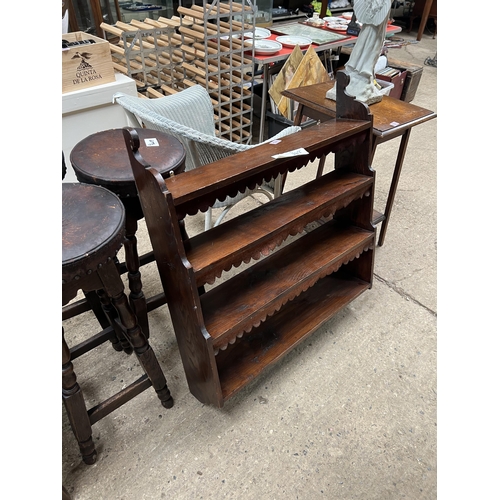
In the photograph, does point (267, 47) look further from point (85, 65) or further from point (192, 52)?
point (85, 65)

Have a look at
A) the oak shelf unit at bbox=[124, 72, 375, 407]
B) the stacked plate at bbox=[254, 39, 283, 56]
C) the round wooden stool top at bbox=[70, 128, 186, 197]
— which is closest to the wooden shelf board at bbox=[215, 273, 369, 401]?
the oak shelf unit at bbox=[124, 72, 375, 407]

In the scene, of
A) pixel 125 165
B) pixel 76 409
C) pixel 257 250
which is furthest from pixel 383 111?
pixel 76 409

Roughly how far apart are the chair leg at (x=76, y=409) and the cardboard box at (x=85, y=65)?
1.52 meters

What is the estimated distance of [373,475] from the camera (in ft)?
4.00

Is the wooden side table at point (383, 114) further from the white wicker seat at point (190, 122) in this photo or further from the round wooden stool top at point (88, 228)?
the round wooden stool top at point (88, 228)

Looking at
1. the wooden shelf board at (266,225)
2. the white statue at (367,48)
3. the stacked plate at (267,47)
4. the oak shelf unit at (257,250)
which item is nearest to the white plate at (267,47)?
the stacked plate at (267,47)

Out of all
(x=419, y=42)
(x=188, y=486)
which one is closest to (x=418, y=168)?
(x=188, y=486)

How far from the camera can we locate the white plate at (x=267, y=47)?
2.56m

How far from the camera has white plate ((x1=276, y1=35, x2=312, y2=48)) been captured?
273 centimetres

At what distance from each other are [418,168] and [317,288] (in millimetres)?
1713

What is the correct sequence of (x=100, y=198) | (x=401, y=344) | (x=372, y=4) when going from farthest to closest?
(x=401, y=344) < (x=372, y=4) < (x=100, y=198)

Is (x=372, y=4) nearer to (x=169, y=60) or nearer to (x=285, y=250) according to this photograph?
(x=285, y=250)

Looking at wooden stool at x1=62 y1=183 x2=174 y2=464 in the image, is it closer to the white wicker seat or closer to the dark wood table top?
the white wicker seat

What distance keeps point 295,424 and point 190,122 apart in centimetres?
144
